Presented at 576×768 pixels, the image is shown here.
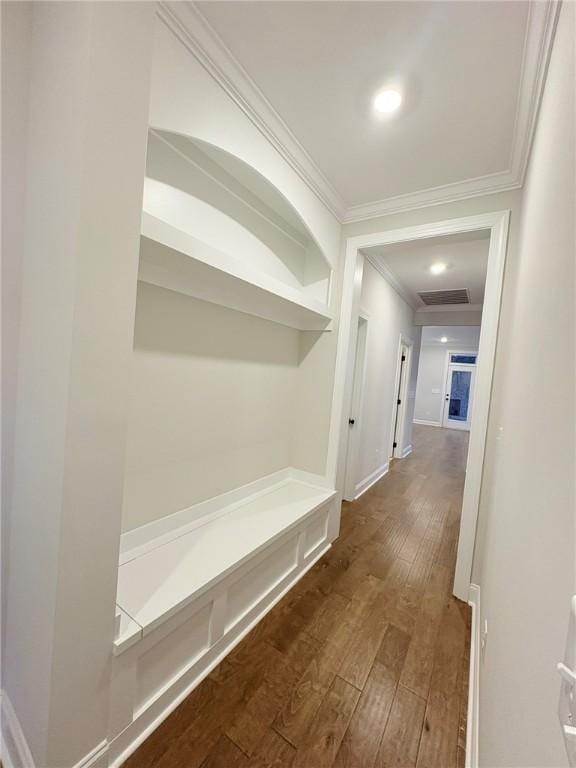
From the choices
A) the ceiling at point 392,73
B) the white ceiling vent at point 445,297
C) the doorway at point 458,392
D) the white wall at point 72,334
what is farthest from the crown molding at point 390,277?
the doorway at point 458,392

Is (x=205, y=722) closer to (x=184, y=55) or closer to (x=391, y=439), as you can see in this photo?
(x=184, y=55)

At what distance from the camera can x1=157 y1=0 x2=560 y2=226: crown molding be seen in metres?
1.25

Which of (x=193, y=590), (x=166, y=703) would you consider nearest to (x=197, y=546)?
(x=193, y=590)

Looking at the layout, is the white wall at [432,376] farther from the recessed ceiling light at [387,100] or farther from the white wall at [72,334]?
the white wall at [72,334]

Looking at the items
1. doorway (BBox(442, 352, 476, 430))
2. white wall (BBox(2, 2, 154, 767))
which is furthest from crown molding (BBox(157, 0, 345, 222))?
doorway (BBox(442, 352, 476, 430))

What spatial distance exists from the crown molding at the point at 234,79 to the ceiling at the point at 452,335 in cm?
624

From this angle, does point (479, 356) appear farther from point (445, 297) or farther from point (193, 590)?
point (445, 297)

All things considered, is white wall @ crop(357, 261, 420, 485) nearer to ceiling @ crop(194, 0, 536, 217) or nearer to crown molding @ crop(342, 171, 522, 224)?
crown molding @ crop(342, 171, 522, 224)

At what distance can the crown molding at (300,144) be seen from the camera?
1.25 metres

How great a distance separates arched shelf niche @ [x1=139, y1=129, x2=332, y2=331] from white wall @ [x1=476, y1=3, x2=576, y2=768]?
128cm

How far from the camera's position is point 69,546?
93 cm

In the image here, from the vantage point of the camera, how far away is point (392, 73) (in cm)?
144

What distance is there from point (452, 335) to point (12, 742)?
9.34 meters

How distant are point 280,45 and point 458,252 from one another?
2550 mm
